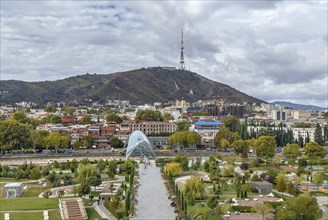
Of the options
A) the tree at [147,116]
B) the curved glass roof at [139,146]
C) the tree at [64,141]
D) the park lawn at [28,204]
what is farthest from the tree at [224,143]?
the park lawn at [28,204]

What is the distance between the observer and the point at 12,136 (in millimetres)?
64000

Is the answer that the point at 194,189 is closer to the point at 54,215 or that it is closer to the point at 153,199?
the point at 153,199

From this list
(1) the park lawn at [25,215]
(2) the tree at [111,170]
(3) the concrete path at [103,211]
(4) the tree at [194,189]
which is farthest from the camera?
(2) the tree at [111,170]

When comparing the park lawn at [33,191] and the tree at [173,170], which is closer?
the park lawn at [33,191]

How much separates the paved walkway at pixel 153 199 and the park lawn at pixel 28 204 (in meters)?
6.10

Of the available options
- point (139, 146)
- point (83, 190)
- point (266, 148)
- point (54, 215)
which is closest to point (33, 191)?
point (83, 190)

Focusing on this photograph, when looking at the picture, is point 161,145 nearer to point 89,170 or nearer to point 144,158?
point 144,158

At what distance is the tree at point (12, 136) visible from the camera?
63.3 meters

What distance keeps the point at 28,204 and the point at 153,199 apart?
31.9 feet

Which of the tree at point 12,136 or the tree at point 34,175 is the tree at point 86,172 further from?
the tree at point 12,136

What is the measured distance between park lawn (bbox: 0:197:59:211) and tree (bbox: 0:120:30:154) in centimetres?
3369

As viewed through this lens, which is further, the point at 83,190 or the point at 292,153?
the point at 292,153

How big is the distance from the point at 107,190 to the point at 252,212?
44.2 feet

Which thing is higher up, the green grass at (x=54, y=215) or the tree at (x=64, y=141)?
the tree at (x=64, y=141)
